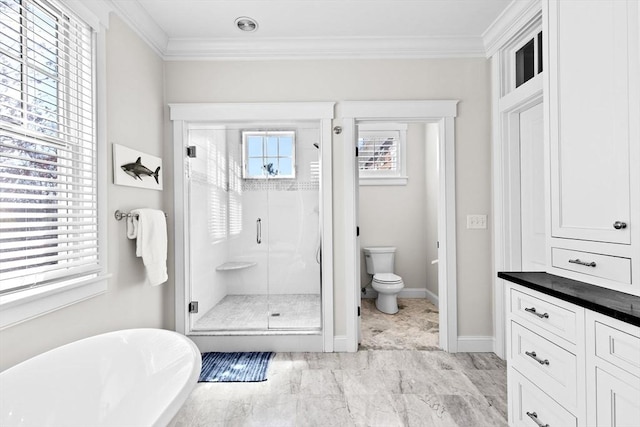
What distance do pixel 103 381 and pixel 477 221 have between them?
2650 mm

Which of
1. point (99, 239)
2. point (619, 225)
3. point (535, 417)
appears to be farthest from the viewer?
point (99, 239)

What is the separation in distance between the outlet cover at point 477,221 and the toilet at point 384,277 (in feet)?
3.90

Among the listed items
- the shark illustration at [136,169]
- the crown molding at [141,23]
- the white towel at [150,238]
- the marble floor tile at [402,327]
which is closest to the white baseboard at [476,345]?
the marble floor tile at [402,327]

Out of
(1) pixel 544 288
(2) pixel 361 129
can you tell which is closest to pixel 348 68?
(2) pixel 361 129

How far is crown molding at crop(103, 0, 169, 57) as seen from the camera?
2156 millimetres

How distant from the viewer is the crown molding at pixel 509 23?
2.18 m

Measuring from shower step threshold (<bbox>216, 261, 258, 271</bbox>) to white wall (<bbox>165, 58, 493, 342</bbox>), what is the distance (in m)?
0.82

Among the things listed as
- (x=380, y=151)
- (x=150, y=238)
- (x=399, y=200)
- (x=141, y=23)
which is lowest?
(x=150, y=238)

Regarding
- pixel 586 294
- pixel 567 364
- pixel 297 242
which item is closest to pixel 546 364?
pixel 567 364

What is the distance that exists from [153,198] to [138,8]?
1.29 m

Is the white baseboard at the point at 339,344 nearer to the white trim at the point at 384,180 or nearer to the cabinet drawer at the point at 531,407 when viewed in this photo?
the cabinet drawer at the point at 531,407

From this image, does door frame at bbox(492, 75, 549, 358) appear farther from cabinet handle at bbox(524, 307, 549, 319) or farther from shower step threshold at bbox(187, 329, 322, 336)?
shower step threshold at bbox(187, 329, 322, 336)

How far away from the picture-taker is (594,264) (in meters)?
1.44

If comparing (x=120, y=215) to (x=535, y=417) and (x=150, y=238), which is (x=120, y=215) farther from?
(x=535, y=417)
